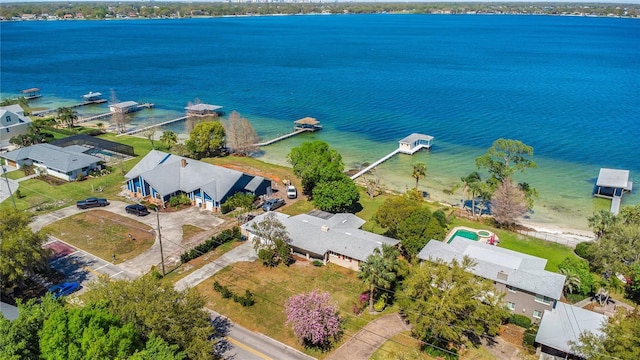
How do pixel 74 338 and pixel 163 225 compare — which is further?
pixel 163 225

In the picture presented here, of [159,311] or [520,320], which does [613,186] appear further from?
[159,311]

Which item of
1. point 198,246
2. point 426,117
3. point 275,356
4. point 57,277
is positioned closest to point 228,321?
point 275,356

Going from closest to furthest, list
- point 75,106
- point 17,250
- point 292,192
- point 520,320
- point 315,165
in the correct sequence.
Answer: point 520,320
point 17,250
point 315,165
point 292,192
point 75,106

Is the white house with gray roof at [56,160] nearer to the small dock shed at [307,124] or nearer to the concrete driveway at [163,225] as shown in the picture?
the concrete driveway at [163,225]

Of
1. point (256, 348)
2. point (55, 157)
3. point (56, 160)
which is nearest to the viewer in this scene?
point (256, 348)

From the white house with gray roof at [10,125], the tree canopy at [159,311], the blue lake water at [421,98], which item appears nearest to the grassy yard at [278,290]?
the tree canopy at [159,311]

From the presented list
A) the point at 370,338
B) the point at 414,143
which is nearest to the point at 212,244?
the point at 370,338

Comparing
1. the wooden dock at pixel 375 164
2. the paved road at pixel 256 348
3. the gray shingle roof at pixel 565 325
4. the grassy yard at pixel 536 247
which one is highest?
the wooden dock at pixel 375 164
